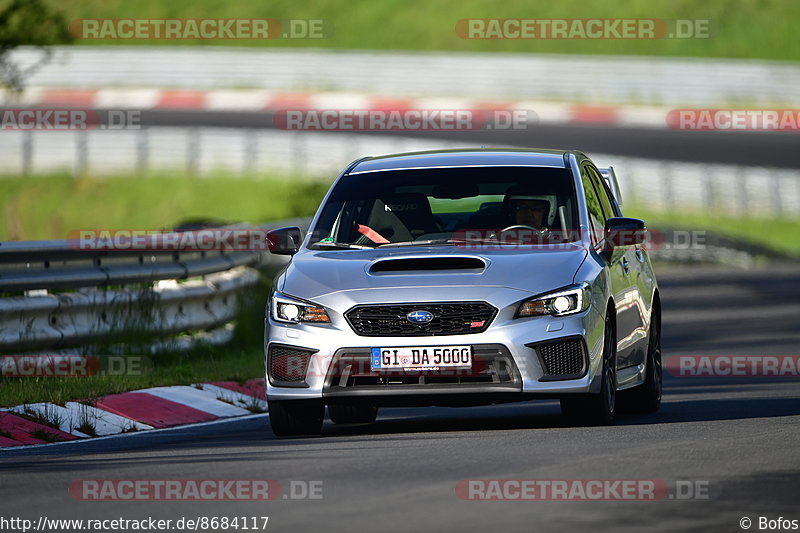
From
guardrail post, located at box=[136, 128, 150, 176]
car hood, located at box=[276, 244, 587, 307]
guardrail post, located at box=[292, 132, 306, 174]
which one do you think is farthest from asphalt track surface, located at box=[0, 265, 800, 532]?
guardrail post, located at box=[136, 128, 150, 176]

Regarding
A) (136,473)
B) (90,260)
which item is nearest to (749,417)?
(136,473)

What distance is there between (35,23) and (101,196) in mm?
11381

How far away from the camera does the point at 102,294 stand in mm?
13875

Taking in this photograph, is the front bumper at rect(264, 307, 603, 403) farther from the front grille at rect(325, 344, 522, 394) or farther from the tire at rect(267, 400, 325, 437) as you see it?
the tire at rect(267, 400, 325, 437)

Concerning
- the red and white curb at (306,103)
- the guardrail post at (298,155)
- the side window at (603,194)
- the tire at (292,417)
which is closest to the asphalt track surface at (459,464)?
the tire at (292,417)

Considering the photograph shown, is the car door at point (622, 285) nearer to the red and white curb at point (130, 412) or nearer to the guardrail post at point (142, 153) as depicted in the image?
the red and white curb at point (130, 412)

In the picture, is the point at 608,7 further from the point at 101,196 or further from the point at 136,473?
the point at 136,473

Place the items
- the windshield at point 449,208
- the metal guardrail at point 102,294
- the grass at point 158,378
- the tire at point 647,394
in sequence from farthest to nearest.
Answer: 1. the metal guardrail at point 102,294
2. the tire at point 647,394
3. the grass at point 158,378
4. the windshield at point 449,208

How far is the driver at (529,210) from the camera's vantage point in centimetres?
1105

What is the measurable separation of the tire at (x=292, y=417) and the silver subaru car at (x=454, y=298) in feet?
0.04

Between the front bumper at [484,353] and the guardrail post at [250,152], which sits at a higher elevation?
the front bumper at [484,353]

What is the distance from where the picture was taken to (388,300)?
32.9 ft

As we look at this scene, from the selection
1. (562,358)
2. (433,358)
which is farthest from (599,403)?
(433,358)

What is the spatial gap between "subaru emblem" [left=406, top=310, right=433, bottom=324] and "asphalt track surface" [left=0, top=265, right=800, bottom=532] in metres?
0.68
